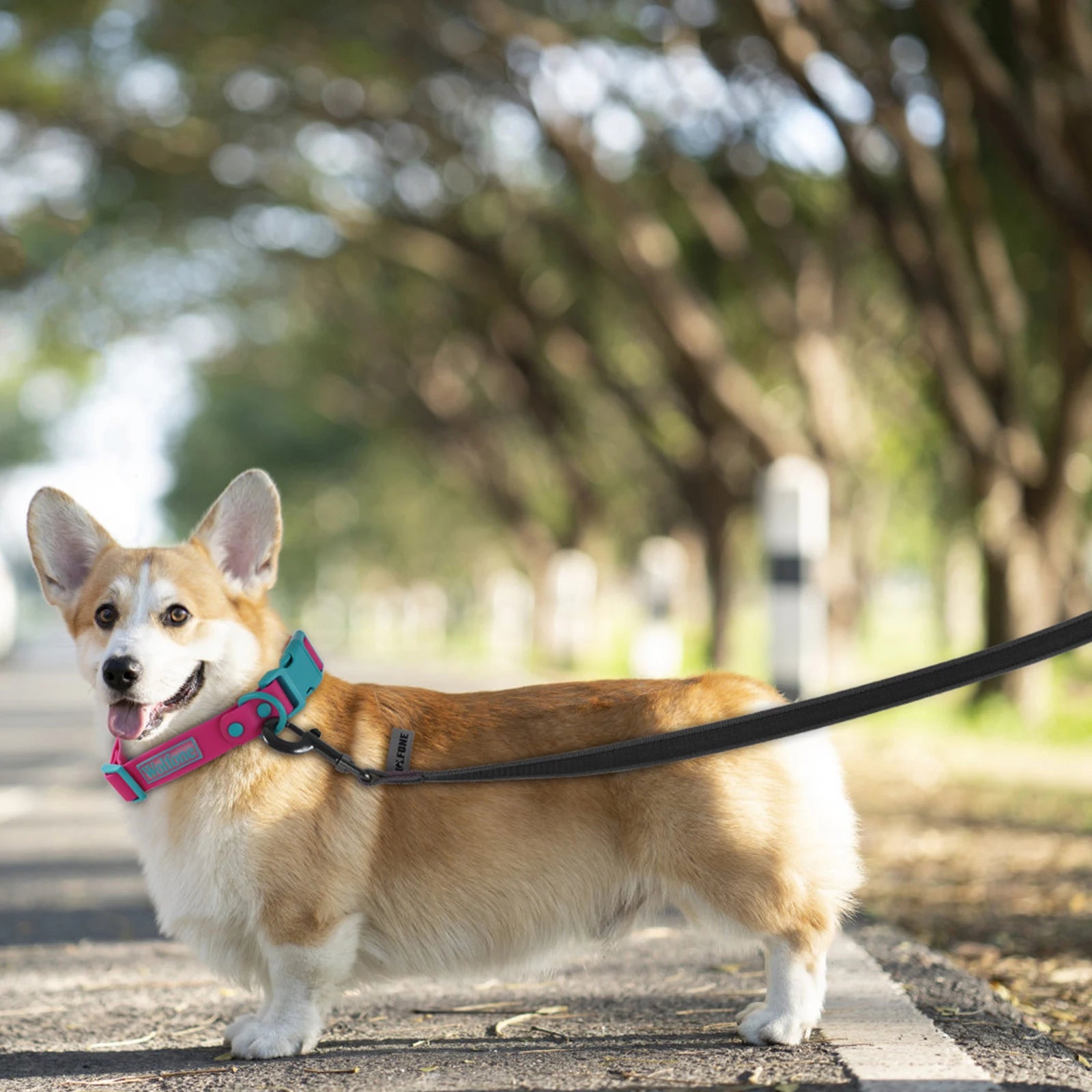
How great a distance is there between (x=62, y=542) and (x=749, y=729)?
1.75 meters

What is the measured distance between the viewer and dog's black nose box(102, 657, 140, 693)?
3330 mm

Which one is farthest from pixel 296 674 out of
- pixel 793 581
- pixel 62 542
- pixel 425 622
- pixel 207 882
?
pixel 425 622

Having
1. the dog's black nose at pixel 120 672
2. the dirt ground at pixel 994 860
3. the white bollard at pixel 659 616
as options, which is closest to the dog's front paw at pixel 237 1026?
the dog's black nose at pixel 120 672

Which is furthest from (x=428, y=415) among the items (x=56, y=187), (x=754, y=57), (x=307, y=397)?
(x=754, y=57)

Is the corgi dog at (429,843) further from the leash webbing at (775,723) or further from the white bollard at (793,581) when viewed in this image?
the white bollard at (793,581)

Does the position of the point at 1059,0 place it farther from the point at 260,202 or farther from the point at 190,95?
the point at 260,202

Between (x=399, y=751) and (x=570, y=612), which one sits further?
(x=570, y=612)

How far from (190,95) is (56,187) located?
6.43 ft

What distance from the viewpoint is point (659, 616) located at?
15.4m

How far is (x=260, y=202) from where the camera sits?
1961cm

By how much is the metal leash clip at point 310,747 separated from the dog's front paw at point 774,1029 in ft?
3.44

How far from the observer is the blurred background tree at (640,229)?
1255 centimetres

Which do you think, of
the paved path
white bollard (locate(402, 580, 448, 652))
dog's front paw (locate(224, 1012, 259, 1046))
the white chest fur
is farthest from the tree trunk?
white bollard (locate(402, 580, 448, 652))

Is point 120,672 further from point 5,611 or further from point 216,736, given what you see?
point 5,611
